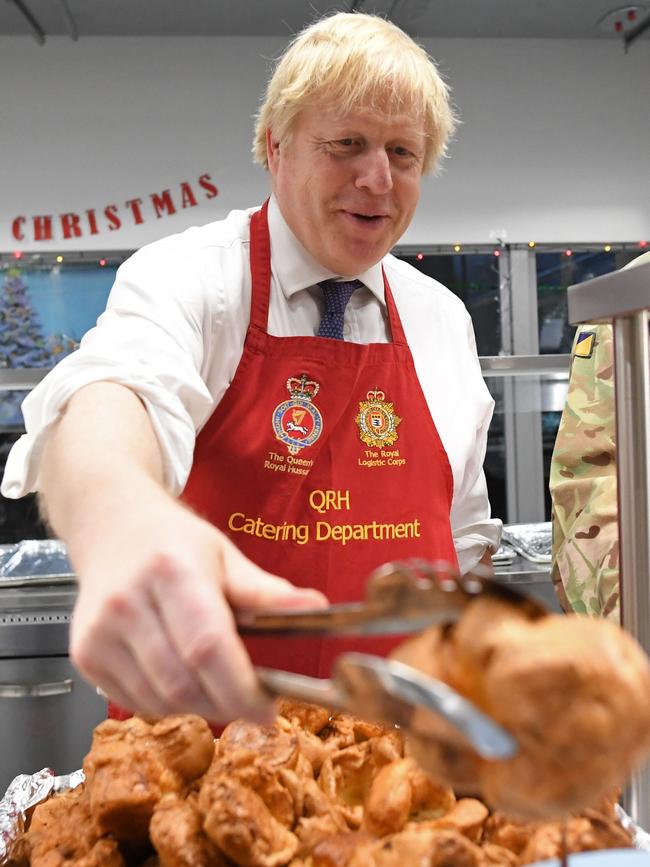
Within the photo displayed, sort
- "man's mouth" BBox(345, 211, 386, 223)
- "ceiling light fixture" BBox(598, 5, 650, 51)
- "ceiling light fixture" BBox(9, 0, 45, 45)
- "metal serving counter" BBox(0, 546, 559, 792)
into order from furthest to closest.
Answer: "ceiling light fixture" BBox(598, 5, 650, 51), "ceiling light fixture" BBox(9, 0, 45, 45), "metal serving counter" BBox(0, 546, 559, 792), "man's mouth" BBox(345, 211, 386, 223)

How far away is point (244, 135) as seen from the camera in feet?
Result: 14.8

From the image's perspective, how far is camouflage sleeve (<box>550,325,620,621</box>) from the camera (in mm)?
1598

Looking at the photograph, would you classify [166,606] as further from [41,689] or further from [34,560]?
[34,560]

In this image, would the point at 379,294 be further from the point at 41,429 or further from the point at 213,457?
the point at 41,429

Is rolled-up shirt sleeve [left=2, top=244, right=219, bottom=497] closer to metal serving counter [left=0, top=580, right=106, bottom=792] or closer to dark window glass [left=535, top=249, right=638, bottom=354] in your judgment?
metal serving counter [left=0, top=580, right=106, bottom=792]

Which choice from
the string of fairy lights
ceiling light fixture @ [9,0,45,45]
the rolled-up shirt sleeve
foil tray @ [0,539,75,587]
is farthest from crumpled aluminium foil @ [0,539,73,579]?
ceiling light fixture @ [9,0,45,45]

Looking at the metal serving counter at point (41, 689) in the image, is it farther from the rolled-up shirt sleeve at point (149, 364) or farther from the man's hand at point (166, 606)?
the man's hand at point (166, 606)

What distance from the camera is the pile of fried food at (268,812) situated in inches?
29.1

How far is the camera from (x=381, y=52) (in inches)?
57.5

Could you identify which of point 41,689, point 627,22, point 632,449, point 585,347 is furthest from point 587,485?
point 627,22

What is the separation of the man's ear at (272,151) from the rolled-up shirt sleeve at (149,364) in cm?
29

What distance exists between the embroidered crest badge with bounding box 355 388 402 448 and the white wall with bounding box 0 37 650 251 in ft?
10.1

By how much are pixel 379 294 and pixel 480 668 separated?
4.45ft

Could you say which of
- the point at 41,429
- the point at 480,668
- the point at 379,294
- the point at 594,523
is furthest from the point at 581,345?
the point at 480,668
